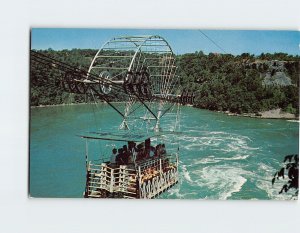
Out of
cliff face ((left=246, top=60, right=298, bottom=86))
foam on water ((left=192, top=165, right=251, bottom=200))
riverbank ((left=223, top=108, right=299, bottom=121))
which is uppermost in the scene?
cliff face ((left=246, top=60, right=298, bottom=86))

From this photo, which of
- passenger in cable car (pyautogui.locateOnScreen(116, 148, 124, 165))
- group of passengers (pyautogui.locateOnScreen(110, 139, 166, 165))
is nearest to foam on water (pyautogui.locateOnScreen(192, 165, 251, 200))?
group of passengers (pyautogui.locateOnScreen(110, 139, 166, 165))

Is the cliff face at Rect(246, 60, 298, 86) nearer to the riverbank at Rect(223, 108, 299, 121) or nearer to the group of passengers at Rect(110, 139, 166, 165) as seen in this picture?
the riverbank at Rect(223, 108, 299, 121)

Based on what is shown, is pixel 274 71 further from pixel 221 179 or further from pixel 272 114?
pixel 221 179

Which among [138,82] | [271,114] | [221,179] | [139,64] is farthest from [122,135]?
[271,114]

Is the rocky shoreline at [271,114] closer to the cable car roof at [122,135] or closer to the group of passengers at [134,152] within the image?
the cable car roof at [122,135]

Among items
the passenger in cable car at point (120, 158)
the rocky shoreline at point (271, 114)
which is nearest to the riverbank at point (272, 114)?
the rocky shoreline at point (271, 114)
